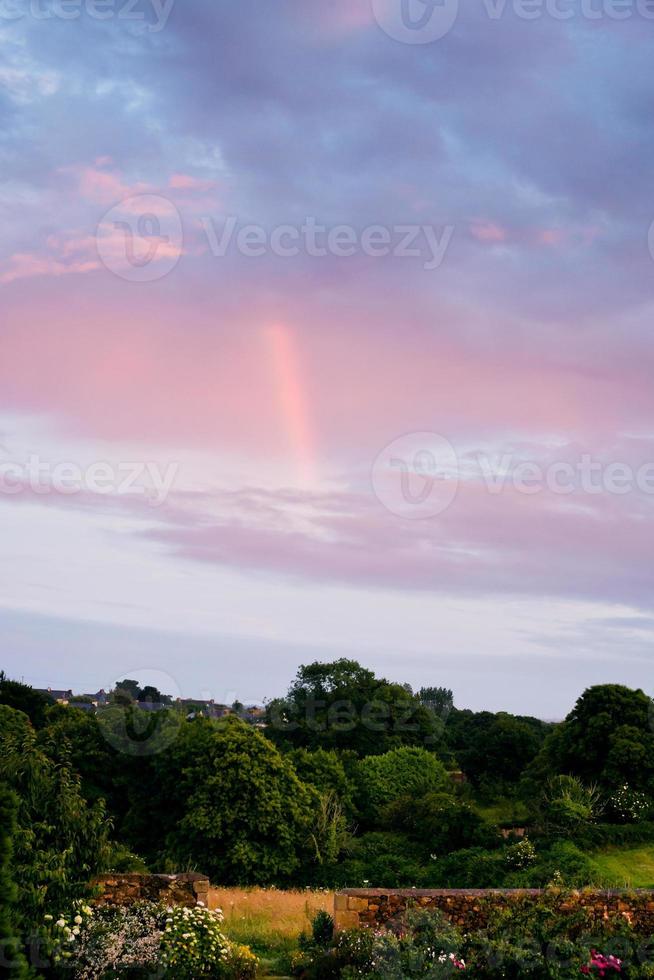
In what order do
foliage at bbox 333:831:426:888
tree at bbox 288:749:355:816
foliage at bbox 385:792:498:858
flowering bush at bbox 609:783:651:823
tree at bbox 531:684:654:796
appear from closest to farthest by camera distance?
1. foliage at bbox 333:831:426:888
2. foliage at bbox 385:792:498:858
3. flowering bush at bbox 609:783:651:823
4. tree at bbox 531:684:654:796
5. tree at bbox 288:749:355:816

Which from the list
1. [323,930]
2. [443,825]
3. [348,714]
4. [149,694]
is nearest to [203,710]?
[348,714]

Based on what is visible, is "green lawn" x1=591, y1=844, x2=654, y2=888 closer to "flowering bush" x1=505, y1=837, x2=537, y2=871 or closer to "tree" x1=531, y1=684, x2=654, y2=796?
"flowering bush" x1=505, y1=837, x2=537, y2=871

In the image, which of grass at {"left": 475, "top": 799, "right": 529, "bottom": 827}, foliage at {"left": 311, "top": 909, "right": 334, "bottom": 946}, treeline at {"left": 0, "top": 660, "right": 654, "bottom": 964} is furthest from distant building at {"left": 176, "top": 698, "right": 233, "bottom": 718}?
foliage at {"left": 311, "top": 909, "right": 334, "bottom": 946}

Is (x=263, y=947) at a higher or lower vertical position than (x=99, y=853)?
lower

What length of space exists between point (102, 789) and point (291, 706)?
59.7 ft

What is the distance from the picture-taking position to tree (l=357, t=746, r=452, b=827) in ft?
123

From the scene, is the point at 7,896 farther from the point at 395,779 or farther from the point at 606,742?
the point at 395,779

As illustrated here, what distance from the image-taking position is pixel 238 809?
102 ft

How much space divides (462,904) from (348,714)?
37658mm

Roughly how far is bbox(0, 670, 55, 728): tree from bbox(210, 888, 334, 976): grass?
30.0m

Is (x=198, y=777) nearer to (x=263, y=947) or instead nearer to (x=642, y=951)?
(x=263, y=947)

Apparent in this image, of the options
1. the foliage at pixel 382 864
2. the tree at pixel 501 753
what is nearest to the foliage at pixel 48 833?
the foliage at pixel 382 864

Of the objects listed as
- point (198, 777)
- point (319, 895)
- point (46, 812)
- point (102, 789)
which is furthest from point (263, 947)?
point (102, 789)

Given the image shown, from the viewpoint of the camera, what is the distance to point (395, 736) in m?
51.3
